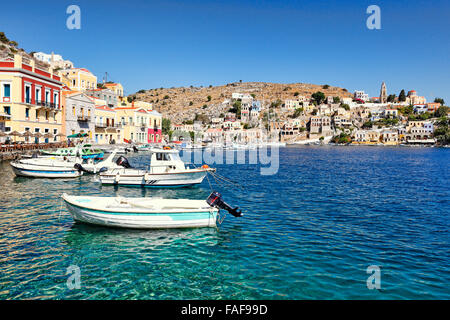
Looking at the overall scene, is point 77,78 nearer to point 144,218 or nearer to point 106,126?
point 106,126

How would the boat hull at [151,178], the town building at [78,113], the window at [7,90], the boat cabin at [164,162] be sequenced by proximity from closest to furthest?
the boat hull at [151,178] < the boat cabin at [164,162] < the window at [7,90] < the town building at [78,113]

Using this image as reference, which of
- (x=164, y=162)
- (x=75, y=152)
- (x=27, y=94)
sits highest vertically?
(x=27, y=94)

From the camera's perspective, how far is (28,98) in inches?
1656

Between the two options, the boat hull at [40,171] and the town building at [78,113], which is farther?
the town building at [78,113]

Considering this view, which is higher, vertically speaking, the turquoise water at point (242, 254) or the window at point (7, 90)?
the window at point (7, 90)

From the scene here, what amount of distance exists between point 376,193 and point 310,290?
64.0ft

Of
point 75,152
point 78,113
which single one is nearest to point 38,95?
point 78,113

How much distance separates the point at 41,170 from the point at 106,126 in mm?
39990

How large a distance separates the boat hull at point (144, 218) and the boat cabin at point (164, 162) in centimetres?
1130

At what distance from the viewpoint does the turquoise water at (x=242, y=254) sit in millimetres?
9125

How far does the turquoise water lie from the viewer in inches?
359

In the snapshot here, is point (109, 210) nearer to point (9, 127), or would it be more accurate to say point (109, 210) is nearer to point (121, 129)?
point (9, 127)

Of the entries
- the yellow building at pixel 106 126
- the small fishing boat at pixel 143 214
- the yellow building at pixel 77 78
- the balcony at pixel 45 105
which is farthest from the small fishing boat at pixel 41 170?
the yellow building at pixel 77 78

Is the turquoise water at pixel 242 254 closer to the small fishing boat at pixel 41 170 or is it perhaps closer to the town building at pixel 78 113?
the small fishing boat at pixel 41 170
